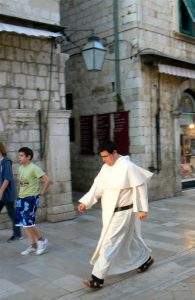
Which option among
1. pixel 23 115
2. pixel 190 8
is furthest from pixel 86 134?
pixel 190 8

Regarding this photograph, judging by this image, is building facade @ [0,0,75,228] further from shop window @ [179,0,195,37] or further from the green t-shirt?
shop window @ [179,0,195,37]

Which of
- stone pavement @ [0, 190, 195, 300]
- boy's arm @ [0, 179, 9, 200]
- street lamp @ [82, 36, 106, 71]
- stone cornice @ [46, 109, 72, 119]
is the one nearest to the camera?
stone pavement @ [0, 190, 195, 300]

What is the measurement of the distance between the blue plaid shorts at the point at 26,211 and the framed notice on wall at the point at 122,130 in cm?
566

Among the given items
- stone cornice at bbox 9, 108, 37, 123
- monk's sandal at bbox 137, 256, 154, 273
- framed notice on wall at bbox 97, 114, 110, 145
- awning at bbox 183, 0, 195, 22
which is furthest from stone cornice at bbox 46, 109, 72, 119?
awning at bbox 183, 0, 195, 22

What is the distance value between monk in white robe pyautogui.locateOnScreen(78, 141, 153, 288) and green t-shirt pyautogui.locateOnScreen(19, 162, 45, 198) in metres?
1.37

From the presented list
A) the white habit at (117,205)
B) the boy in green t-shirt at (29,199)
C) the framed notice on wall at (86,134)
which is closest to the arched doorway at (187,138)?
the framed notice on wall at (86,134)

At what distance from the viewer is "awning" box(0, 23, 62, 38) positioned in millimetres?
7465

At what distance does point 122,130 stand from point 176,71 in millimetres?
2179

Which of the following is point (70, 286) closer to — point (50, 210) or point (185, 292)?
point (185, 292)

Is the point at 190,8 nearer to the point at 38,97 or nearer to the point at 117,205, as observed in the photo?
the point at 38,97

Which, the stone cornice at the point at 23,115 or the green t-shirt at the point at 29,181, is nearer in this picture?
the green t-shirt at the point at 29,181

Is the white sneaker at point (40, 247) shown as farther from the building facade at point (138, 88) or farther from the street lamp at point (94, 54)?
the building facade at point (138, 88)

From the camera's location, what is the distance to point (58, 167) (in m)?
9.12

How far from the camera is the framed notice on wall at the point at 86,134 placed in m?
12.8
